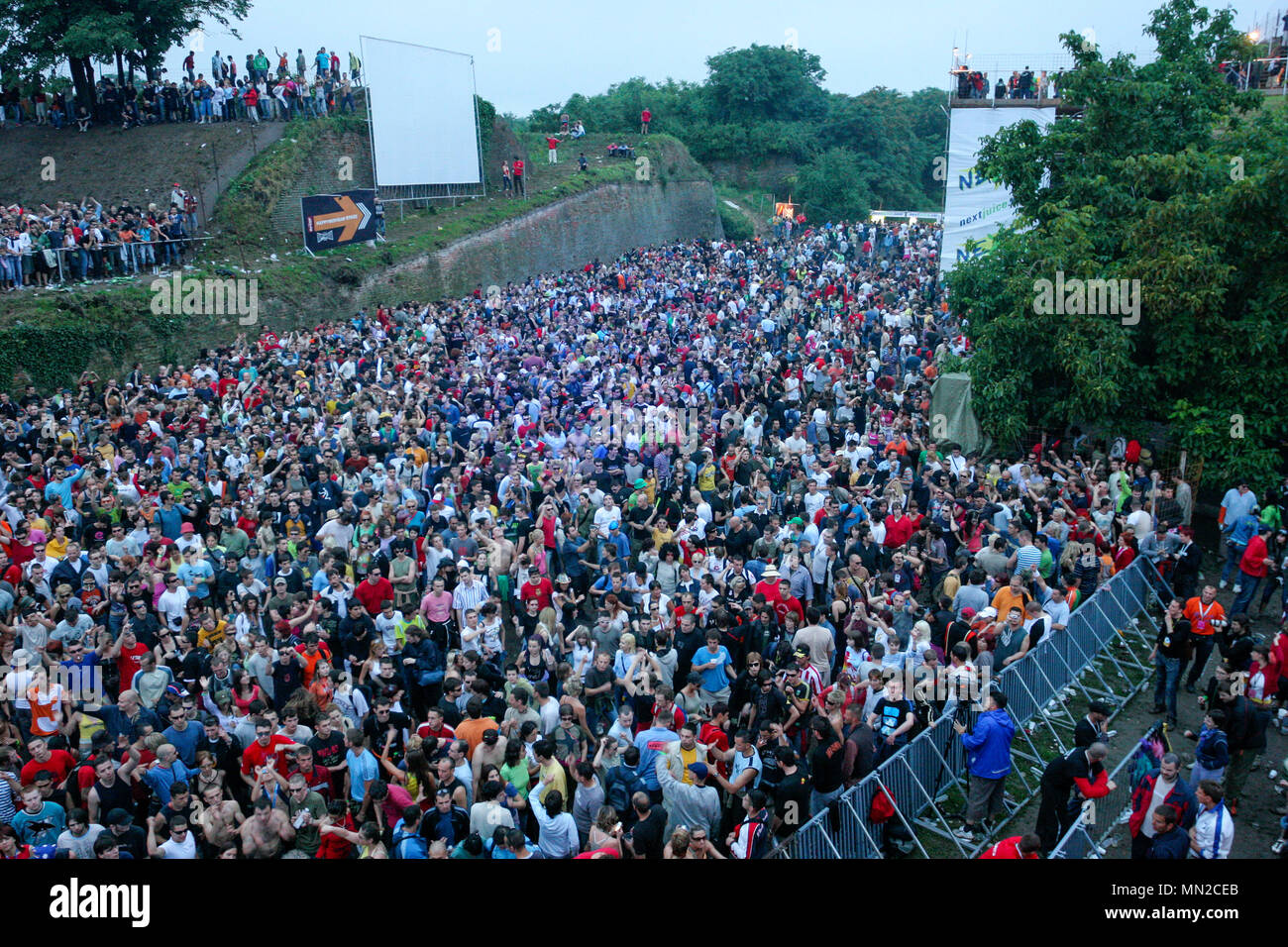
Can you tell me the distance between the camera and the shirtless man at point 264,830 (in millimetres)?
6734

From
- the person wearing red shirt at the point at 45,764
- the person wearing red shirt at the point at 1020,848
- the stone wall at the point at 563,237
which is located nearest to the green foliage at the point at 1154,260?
the person wearing red shirt at the point at 1020,848

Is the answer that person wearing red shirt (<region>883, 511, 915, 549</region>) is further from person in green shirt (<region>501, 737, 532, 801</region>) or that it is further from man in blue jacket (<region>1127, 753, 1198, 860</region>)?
person in green shirt (<region>501, 737, 532, 801</region>)

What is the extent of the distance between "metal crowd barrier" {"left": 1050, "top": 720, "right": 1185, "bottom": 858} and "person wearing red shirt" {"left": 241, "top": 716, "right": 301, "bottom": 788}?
5.58 metres

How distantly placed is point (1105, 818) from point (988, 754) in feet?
3.65

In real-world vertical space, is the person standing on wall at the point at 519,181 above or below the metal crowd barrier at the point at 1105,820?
above

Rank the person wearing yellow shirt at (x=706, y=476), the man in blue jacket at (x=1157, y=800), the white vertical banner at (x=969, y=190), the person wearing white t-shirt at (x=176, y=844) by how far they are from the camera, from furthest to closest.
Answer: the white vertical banner at (x=969, y=190) → the person wearing yellow shirt at (x=706, y=476) → the man in blue jacket at (x=1157, y=800) → the person wearing white t-shirt at (x=176, y=844)

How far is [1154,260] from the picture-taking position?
598 inches

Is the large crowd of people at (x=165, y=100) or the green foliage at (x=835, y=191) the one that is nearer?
the large crowd of people at (x=165, y=100)

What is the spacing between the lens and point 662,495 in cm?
1329

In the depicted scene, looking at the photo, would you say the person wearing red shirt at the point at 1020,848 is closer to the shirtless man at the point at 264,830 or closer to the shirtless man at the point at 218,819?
the shirtless man at the point at 264,830

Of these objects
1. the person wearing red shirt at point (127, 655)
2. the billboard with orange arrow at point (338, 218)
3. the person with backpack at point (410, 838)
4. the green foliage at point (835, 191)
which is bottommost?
the person with backpack at point (410, 838)

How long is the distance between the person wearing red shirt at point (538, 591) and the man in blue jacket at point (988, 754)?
4.24 metres

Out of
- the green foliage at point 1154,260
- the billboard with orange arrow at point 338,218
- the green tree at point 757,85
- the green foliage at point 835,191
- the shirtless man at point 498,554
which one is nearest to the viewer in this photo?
the shirtless man at point 498,554

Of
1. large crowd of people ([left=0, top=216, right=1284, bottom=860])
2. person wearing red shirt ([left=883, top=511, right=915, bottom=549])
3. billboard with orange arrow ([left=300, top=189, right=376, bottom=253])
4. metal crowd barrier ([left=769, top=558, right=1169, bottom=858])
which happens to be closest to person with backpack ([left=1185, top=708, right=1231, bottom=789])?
large crowd of people ([left=0, top=216, right=1284, bottom=860])
